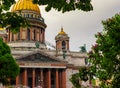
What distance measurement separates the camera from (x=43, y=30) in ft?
295

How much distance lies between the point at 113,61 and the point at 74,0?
20.5 m

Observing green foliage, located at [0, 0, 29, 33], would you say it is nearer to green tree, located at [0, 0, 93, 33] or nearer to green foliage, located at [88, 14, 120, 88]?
green tree, located at [0, 0, 93, 33]

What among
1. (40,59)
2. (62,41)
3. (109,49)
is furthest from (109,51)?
(62,41)

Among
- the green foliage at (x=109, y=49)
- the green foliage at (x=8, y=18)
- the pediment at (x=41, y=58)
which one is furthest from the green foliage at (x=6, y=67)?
the green foliage at (x=8, y=18)

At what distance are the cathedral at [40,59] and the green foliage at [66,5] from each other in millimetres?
64492

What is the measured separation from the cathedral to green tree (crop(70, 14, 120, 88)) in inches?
1681

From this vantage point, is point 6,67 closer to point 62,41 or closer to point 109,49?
point 109,49

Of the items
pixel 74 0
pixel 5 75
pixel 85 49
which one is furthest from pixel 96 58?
pixel 85 49

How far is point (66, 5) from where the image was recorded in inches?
290

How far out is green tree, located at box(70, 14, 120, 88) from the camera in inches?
1075

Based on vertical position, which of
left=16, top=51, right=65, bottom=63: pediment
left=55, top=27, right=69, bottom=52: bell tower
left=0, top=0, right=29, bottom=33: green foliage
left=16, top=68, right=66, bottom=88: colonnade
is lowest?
left=16, top=68, right=66, bottom=88: colonnade

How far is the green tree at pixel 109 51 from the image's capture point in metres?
27.3

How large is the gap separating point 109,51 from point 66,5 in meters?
20.8

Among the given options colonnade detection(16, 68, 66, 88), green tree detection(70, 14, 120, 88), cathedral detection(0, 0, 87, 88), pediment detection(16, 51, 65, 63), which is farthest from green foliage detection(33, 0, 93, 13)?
pediment detection(16, 51, 65, 63)
